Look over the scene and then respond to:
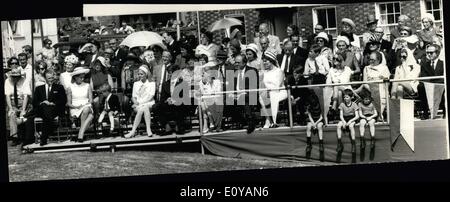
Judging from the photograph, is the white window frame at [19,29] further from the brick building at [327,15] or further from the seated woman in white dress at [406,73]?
the seated woman in white dress at [406,73]

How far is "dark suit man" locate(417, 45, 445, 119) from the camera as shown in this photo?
12.4 meters

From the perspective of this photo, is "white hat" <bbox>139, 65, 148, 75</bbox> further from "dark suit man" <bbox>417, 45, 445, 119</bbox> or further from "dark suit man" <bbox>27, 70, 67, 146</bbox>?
"dark suit man" <bbox>417, 45, 445, 119</bbox>

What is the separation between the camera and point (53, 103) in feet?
40.9

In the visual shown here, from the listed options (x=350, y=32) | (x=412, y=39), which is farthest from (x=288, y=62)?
(x=412, y=39)

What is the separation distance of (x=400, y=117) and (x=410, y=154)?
0.56 meters

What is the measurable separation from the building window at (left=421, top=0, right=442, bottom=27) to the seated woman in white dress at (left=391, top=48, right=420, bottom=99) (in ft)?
1.94

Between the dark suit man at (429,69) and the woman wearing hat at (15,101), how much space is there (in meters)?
5.69

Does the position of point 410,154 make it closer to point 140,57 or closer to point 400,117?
point 400,117

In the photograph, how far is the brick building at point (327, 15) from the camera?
12.3m

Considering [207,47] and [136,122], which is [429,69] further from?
[136,122]

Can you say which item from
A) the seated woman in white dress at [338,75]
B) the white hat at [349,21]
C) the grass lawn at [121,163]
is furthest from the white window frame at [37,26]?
the white hat at [349,21]

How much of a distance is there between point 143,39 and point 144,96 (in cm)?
82

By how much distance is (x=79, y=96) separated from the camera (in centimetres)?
1249

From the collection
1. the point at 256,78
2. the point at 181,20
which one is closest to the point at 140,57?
the point at 181,20
